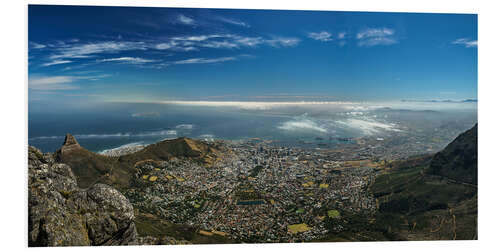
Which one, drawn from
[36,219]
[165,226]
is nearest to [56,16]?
[36,219]

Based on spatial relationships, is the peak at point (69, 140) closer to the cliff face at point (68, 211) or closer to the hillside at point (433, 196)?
the cliff face at point (68, 211)

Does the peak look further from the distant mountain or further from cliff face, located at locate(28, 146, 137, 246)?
cliff face, located at locate(28, 146, 137, 246)

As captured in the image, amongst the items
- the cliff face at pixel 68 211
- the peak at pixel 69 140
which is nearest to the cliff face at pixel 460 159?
the cliff face at pixel 68 211

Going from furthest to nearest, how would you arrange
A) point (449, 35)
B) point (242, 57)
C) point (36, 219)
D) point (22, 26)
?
point (242, 57), point (449, 35), point (22, 26), point (36, 219)

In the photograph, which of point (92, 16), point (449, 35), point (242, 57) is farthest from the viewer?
point (242, 57)

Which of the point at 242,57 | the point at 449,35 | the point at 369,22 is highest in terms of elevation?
the point at 369,22

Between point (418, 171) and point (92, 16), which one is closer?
point (92, 16)

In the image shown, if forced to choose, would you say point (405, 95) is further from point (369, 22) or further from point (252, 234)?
point (252, 234)
